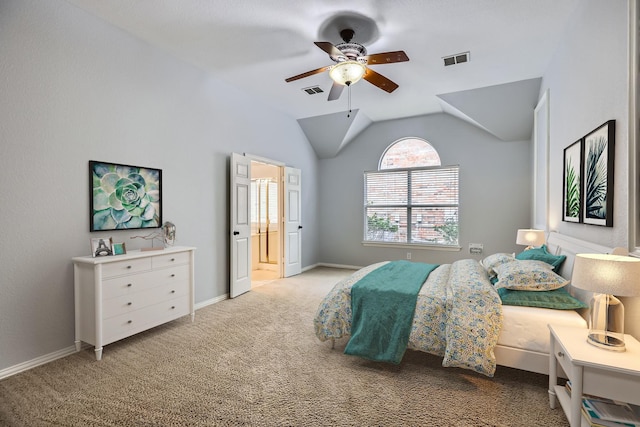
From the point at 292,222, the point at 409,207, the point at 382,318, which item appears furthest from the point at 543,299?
the point at 292,222

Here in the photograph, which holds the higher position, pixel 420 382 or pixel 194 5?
pixel 194 5

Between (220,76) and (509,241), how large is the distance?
522 centimetres

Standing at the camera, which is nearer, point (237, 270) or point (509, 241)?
point (237, 270)

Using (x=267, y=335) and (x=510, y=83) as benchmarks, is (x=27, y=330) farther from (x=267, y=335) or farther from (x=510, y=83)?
(x=510, y=83)

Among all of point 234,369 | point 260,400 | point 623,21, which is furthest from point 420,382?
point 623,21

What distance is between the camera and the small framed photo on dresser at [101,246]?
273cm

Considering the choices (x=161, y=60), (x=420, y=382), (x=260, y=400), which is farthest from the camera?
(x=161, y=60)

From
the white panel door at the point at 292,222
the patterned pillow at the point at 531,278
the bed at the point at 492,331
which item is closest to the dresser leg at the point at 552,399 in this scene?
the bed at the point at 492,331

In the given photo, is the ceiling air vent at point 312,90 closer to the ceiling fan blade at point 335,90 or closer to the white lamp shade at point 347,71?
the ceiling fan blade at point 335,90

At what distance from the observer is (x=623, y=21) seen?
1.90m

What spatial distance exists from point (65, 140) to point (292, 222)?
367 cm

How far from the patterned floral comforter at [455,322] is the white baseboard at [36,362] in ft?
7.34

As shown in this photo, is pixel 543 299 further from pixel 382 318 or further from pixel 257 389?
pixel 257 389

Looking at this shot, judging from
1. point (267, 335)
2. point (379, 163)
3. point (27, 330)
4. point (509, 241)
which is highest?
point (379, 163)
